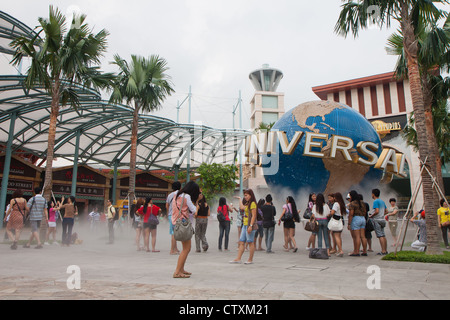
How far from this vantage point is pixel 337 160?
49.2 feet

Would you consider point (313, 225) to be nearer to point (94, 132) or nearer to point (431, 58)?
point (431, 58)

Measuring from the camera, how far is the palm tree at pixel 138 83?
1616cm

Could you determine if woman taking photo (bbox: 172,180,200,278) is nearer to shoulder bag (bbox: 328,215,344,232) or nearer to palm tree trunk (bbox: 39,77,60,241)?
shoulder bag (bbox: 328,215,344,232)

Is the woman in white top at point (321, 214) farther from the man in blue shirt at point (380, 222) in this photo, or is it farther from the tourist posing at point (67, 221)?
the tourist posing at point (67, 221)

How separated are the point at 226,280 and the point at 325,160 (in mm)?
10953

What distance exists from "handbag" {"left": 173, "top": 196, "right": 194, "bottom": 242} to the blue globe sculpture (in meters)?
10.8

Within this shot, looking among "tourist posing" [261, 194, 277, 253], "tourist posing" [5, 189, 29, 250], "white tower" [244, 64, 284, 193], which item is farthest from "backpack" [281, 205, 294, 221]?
"white tower" [244, 64, 284, 193]

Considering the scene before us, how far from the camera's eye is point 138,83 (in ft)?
53.4

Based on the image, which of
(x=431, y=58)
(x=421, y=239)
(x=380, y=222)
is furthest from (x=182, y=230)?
(x=431, y=58)

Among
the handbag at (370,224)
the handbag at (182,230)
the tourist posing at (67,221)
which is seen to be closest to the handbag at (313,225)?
the handbag at (370,224)

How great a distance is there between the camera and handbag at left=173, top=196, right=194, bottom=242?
5346 mm

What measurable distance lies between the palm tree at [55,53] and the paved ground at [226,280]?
6618 mm
